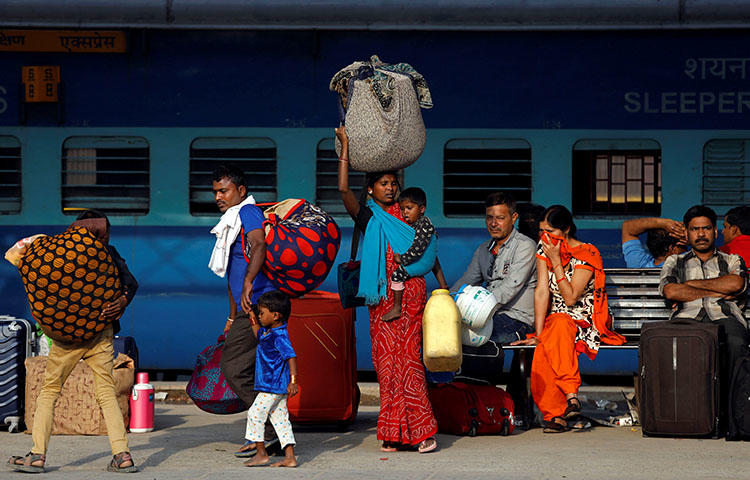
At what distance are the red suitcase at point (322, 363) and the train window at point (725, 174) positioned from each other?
361 centimetres

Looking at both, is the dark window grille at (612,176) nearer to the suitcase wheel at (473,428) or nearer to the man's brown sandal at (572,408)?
the man's brown sandal at (572,408)

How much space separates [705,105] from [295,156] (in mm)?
3370

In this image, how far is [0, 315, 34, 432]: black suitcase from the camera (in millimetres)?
8047

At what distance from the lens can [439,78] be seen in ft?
33.3

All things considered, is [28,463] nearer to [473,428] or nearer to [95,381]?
[95,381]

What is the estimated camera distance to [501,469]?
6.46 metres

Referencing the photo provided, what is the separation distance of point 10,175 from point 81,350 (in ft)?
13.7

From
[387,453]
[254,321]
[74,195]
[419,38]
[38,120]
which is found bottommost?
[387,453]

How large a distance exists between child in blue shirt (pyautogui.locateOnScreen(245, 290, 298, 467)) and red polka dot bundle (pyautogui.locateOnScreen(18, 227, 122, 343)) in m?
0.86

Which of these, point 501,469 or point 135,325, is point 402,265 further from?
point 135,325

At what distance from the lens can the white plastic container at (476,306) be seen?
7.64 m

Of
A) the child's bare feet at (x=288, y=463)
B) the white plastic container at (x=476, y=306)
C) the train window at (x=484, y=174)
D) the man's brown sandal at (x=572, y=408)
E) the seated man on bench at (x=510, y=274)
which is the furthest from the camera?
the train window at (x=484, y=174)

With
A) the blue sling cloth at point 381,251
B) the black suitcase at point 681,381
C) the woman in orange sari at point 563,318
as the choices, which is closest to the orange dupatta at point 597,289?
the woman in orange sari at point 563,318

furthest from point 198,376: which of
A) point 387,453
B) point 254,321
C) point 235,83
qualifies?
point 235,83
